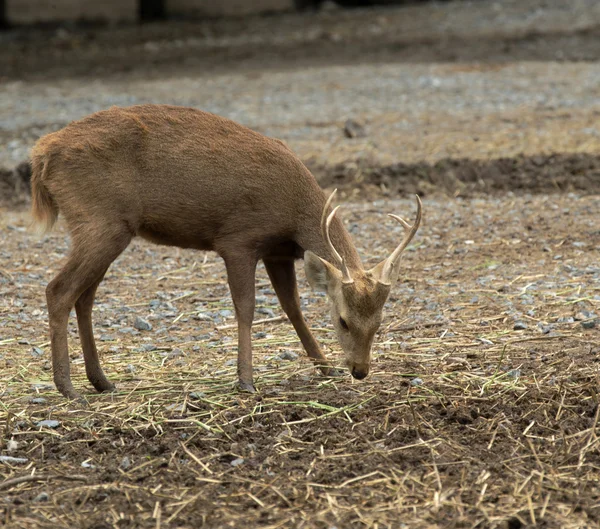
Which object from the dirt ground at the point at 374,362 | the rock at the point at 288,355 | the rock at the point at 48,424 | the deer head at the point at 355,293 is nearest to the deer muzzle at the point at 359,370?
the deer head at the point at 355,293

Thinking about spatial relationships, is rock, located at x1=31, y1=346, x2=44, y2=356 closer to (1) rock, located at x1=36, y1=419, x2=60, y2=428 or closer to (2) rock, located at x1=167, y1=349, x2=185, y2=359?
(2) rock, located at x1=167, y1=349, x2=185, y2=359

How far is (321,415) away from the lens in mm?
5402

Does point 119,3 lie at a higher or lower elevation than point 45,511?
lower

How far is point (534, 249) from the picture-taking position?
8.62m

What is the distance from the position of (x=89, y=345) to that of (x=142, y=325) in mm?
1225

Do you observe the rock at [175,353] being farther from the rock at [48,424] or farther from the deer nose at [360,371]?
the deer nose at [360,371]

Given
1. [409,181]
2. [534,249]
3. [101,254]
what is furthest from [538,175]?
[101,254]

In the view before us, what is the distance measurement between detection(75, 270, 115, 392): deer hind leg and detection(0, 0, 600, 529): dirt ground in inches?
5.5

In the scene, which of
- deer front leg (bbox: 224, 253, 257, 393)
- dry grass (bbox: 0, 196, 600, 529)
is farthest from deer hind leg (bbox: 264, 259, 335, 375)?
deer front leg (bbox: 224, 253, 257, 393)

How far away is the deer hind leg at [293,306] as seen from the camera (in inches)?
245

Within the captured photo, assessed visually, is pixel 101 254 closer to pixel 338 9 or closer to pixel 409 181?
pixel 409 181

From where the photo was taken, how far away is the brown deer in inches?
220

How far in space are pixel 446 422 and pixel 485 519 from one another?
1.04 m

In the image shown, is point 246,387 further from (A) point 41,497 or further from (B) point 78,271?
(A) point 41,497
